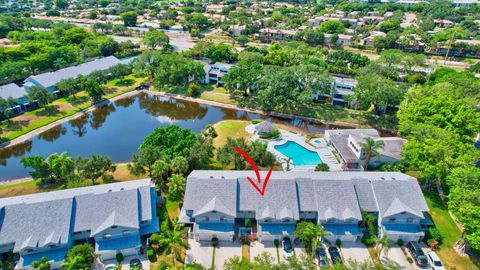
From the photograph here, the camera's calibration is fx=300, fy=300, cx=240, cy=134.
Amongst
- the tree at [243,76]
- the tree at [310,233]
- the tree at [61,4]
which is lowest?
the tree at [310,233]

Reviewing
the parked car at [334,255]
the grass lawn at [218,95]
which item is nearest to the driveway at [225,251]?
the parked car at [334,255]

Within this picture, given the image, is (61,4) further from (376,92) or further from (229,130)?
(376,92)

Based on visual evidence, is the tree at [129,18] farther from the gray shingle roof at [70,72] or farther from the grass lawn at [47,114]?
the grass lawn at [47,114]

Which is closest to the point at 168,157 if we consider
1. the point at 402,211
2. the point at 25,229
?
the point at 25,229

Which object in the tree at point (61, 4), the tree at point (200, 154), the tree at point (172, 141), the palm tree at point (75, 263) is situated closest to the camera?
the palm tree at point (75, 263)

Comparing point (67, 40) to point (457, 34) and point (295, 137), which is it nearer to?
point (295, 137)
